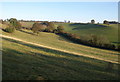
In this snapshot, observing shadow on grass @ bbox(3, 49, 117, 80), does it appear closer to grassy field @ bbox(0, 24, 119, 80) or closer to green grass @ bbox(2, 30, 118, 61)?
grassy field @ bbox(0, 24, 119, 80)

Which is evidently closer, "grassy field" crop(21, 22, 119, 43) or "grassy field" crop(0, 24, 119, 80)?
"grassy field" crop(0, 24, 119, 80)

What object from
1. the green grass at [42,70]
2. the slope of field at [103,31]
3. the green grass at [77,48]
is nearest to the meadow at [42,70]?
the green grass at [42,70]

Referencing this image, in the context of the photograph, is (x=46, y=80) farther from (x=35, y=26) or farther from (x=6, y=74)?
(x=35, y=26)

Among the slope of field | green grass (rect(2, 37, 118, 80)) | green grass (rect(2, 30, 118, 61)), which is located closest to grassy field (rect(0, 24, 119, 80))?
green grass (rect(2, 37, 118, 80))

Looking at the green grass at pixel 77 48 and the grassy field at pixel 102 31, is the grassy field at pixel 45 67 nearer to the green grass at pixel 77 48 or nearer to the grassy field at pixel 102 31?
the green grass at pixel 77 48

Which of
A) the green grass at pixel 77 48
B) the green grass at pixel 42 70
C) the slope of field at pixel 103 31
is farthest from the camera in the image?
the slope of field at pixel 103 31

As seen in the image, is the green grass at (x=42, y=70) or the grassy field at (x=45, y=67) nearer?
the green grass at (x=42, y=70)

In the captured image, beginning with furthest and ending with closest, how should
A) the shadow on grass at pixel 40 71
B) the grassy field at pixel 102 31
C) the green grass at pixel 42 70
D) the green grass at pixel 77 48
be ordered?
the grassy field at pixel 102 31 < the green grass at pixel 77 48 < the shadow on grass at pixel 40 71 < the green grass at pixel 42 70

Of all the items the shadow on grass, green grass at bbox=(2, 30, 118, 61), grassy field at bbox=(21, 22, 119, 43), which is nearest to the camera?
the shadow on grass

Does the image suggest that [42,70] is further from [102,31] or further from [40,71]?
[102,31]

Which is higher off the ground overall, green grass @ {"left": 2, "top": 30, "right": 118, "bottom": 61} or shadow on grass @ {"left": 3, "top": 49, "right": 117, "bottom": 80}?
shadow on grass @ {"left": 3, "top": 49, "right": 117, "bottom": 80}

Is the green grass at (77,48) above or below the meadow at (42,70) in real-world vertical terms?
below

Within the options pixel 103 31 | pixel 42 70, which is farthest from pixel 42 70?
pixel 103 31

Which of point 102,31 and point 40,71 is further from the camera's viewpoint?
point 102,31
